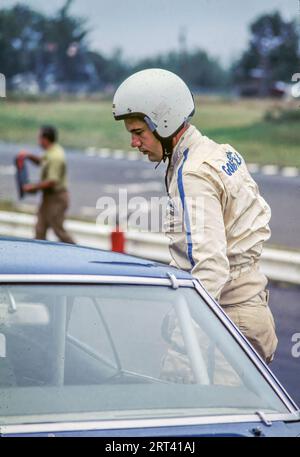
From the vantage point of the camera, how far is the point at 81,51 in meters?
24.1

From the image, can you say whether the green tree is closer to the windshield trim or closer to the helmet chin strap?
the helmet chin strap

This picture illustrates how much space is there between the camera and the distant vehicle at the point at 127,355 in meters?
3.27

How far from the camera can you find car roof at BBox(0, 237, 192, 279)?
11.6 ft

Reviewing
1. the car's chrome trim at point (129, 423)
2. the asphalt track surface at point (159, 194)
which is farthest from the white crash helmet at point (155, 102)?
the asphalt track surface at point (159, 194)

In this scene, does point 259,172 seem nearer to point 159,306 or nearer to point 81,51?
point 81,51

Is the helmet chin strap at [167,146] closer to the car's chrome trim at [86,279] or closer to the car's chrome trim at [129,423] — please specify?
the car's chrome trim at [86,279]

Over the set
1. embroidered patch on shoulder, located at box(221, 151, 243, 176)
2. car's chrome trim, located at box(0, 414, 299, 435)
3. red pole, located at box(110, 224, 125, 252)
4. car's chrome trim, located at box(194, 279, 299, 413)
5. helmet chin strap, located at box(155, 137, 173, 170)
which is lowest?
car's chrome trim, located at box(0, 414, 299, 435)

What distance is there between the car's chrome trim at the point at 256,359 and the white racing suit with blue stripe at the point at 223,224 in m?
0.52

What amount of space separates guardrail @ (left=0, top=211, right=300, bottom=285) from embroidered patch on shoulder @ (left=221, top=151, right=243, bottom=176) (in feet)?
21.8

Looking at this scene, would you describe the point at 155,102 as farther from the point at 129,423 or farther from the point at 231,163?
the point at 129,423

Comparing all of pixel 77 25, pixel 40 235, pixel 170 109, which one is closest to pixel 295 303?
pixel 40 235

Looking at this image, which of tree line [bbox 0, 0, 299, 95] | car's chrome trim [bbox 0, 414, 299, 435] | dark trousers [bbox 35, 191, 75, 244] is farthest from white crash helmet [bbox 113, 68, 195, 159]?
tree line [bbox 0, 0, 299, 95]

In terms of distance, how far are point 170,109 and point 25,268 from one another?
4.18ft
